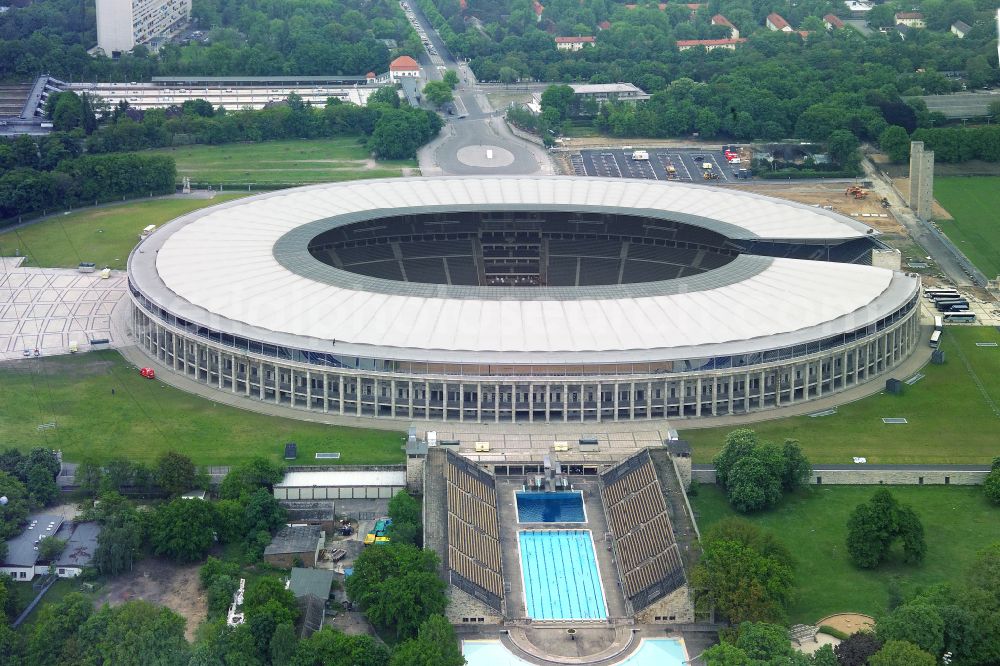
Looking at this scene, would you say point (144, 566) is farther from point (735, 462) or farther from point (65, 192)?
point (65, 192)

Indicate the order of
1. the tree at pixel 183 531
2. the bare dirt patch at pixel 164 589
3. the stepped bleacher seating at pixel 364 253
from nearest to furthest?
the bare dirt patch at pixel 164 589, the tree at pixel 183 531, the stepped bleacher seating at pixel 364 253

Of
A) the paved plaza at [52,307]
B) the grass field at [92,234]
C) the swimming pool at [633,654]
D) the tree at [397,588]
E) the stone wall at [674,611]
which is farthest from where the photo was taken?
the grass field at [92,234]

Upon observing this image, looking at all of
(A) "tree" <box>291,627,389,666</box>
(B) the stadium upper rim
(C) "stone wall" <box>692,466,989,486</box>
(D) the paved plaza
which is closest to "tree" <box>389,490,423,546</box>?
(A) "tree" <box>291,627,389,666</box>

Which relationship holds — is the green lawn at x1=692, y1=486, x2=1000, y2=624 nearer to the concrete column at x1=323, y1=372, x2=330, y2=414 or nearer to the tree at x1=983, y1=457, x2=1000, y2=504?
the tree at x1=983, y1=457, x2=1000, y2=504

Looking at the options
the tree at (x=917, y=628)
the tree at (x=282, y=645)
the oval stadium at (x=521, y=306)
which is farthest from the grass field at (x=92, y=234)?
the tree at (x=917, y=628)

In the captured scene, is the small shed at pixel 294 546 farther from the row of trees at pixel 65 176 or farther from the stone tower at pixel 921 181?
the stone tower at pixel 921 181

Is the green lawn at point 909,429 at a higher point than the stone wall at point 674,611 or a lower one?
higher
